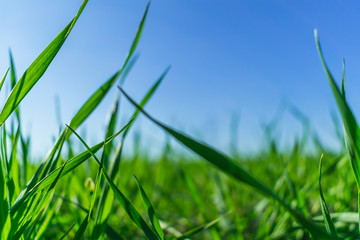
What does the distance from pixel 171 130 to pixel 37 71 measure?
0.21 metres

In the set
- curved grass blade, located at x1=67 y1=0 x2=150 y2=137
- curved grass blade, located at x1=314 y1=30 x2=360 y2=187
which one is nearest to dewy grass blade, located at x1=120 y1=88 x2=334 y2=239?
curved grass blade, located at x1=314 y1=30 x2=360 y2=187

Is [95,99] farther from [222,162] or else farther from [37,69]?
[222,162]

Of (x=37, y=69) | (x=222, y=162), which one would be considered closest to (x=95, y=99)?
(x=37, y=69)

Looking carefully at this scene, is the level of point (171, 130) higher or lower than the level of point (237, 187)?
higher

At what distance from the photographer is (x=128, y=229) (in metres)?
0.76

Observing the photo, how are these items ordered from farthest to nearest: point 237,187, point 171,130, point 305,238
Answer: point 237,187, point 305,238, point 171,130

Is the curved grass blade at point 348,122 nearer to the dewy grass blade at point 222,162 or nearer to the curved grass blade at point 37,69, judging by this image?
the dewy grass blade at point 222,162

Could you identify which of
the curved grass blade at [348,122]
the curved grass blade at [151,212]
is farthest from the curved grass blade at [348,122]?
the curved grass blade at [151,212]

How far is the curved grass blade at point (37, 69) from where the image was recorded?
371mm

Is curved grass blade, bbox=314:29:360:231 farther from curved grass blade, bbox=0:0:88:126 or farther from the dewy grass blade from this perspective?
curved grass blade, bbox=0:0:88:126

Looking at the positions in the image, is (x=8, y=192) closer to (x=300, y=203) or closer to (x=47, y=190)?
(x=47, y=190)

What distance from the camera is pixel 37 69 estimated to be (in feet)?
1.24

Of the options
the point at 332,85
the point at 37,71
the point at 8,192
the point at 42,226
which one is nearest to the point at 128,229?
the point at 42,226

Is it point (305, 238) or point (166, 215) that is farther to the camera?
point (166, 215)
